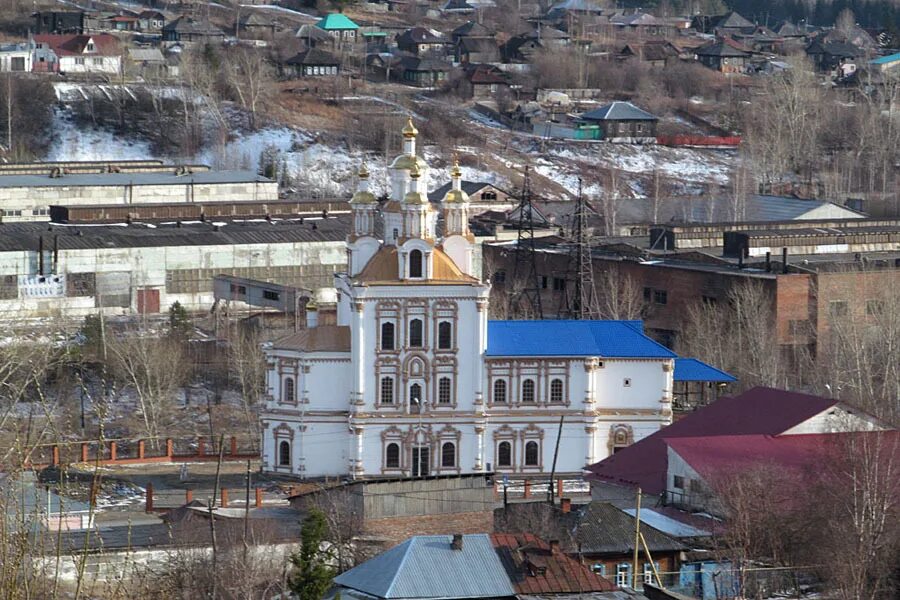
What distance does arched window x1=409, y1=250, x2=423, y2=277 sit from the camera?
41.3m

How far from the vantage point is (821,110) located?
99.4m

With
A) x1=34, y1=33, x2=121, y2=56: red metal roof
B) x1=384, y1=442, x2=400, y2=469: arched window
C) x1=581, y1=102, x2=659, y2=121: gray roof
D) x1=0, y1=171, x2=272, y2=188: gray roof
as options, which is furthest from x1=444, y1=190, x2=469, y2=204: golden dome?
x1=34, y1=33, x2=121, y2=56: red metal roof

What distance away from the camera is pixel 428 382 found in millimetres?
41594

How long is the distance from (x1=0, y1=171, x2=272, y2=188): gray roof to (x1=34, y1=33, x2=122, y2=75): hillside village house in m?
16.2

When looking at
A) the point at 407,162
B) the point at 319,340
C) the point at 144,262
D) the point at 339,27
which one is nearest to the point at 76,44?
the point at 339,27

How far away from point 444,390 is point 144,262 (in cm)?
2024

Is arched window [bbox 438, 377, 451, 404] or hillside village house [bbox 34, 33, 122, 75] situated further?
hillside village house [bbox 34, 33, 122, 75]

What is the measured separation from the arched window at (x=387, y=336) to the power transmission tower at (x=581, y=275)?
6.30m

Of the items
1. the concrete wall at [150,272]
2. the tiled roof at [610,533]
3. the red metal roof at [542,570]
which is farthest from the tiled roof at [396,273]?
the concrete wall at [150,272]

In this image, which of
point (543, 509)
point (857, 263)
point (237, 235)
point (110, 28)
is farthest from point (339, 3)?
point (543, 509)

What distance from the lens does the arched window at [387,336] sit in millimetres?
41469

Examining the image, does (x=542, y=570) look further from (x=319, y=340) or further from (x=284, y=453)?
(x=319, y=340)

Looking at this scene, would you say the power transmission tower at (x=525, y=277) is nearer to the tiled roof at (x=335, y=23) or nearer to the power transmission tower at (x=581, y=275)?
the power transmission tower at (x=581, y=275)

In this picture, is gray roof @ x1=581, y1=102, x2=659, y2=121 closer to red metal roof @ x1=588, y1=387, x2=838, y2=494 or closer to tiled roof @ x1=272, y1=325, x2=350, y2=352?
tiled roof @ x1=272, y1=325, x2=350, y2=352
